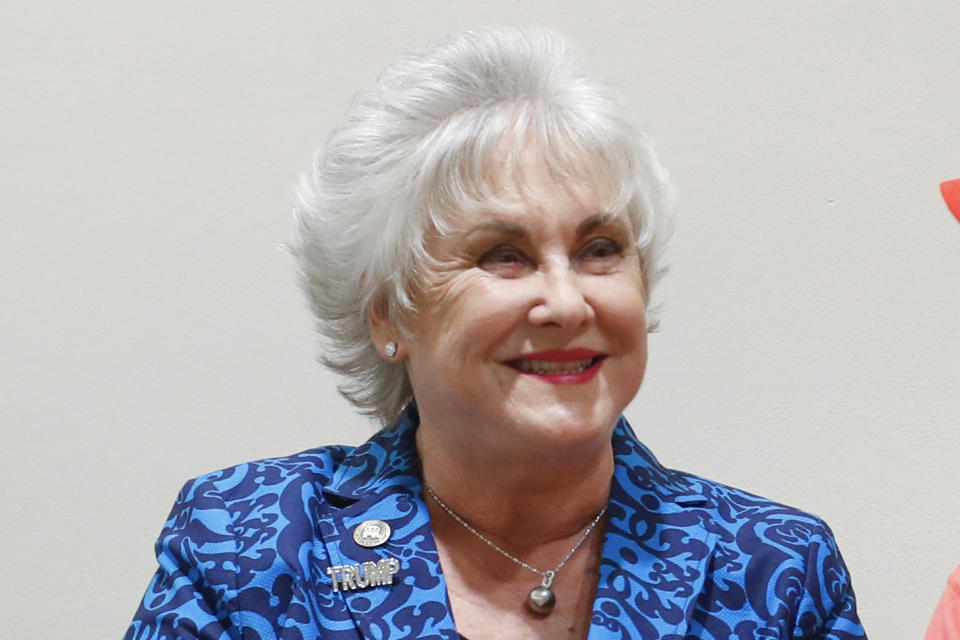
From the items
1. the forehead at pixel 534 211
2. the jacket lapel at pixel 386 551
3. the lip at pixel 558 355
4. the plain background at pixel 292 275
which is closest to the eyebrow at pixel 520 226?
the forehead at pixel 534 211

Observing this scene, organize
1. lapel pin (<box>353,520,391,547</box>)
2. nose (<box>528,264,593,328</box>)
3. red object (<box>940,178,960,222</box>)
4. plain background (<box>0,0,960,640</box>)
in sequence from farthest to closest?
plain background (<box>0,0,960,640</box>)
lapel pin (<box>353,520,391,547</box>)
nose (<box>528,264,593,328</box>)
red object (<box>940,178,960,222</box>)

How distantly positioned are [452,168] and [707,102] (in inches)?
28.6

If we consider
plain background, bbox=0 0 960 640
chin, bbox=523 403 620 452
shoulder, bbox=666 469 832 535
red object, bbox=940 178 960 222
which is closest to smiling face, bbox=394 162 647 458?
chin, bbox=523 403 620 452

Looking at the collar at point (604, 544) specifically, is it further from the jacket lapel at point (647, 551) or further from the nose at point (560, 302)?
the nose at point (560, 302)

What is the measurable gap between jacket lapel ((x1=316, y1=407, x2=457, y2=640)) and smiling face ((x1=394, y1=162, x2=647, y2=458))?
0.50ft

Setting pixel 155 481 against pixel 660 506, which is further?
pixel 155 481

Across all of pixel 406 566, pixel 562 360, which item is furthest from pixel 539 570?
pixel 562 360

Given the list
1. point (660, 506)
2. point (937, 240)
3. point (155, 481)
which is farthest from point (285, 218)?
point (937, 240)

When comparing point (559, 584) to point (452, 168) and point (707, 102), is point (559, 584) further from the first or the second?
point (707, 102)

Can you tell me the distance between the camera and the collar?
4.56 feet

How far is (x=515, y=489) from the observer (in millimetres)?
1493

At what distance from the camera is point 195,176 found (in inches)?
80.0

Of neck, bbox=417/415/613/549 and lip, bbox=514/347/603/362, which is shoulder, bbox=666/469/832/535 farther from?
lip, bbox=514/347/603/362

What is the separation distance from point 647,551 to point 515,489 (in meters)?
0.17
